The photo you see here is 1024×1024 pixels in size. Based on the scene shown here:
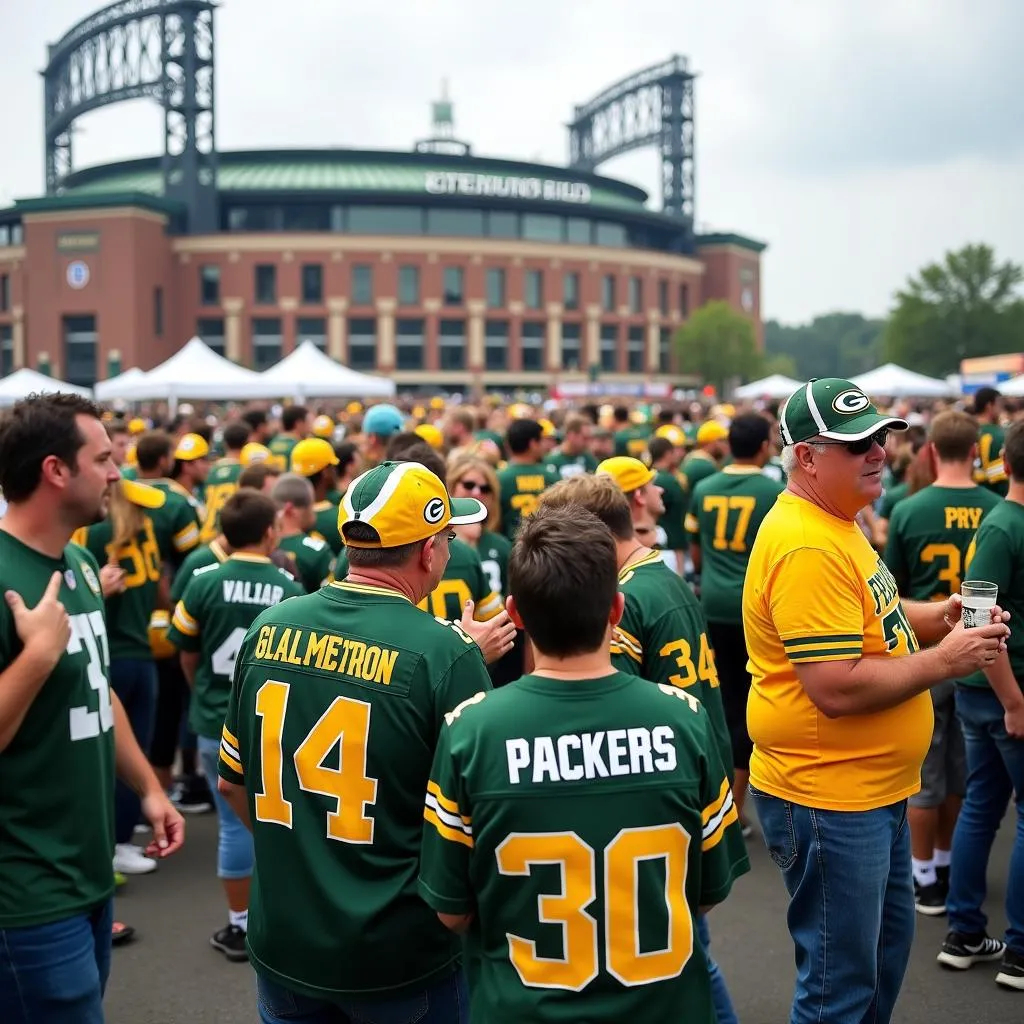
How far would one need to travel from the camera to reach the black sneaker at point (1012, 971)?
178 inches

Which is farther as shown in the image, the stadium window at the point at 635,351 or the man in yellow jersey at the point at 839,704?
the stadium window at the point at 635,351

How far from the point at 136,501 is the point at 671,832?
510 centimetres

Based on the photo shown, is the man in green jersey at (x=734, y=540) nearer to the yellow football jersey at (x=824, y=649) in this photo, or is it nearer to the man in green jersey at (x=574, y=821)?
the yellow football jersey at (x=824, y=649)

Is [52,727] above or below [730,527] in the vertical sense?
below

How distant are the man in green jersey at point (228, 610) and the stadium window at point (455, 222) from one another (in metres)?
73.8

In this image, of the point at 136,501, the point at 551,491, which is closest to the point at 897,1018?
the point at 551,491

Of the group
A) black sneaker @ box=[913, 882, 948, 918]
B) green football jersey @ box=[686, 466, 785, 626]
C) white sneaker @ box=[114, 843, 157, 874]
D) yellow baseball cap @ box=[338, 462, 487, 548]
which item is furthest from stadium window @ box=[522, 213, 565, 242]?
yellow baseball cap @ box=[338, 462, 487, 548]

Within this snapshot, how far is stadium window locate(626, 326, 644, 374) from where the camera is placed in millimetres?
84312

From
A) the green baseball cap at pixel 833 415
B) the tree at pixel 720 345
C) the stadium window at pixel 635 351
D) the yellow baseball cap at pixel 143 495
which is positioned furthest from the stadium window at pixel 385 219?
the green baseball cap at pixel 833 415

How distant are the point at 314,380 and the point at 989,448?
16.7 metres

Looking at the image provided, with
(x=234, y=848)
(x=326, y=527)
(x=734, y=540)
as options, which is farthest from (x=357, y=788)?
(x=326, y=527)

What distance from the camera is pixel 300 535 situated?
6.44m

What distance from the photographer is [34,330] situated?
71.4 meters

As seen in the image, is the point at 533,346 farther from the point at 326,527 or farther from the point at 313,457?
the point at 326,527
